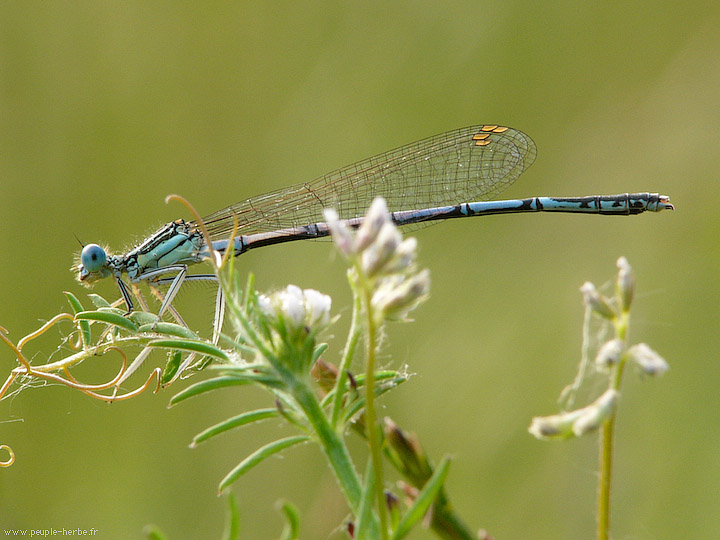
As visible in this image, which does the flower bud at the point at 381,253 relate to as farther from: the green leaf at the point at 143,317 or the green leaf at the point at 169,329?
the green leaf at the point at 143,317

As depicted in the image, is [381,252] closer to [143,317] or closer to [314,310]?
[314,310]

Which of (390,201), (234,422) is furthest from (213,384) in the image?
(390,201)

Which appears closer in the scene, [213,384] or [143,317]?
[213,384]

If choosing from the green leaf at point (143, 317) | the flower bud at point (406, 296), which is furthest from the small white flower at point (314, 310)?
the green leaf at point (143, 317)

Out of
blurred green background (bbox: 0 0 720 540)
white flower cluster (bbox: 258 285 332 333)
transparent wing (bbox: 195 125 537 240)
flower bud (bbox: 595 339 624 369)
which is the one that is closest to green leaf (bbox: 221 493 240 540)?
white flower cluster (bbox: 258 285 332 333)

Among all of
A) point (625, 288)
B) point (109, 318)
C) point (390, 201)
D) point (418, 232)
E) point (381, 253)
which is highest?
point (381, 253)

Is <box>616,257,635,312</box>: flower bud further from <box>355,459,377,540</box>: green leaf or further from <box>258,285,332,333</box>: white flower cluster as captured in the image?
<box>258,285,332,333</box>: white flower cluster
